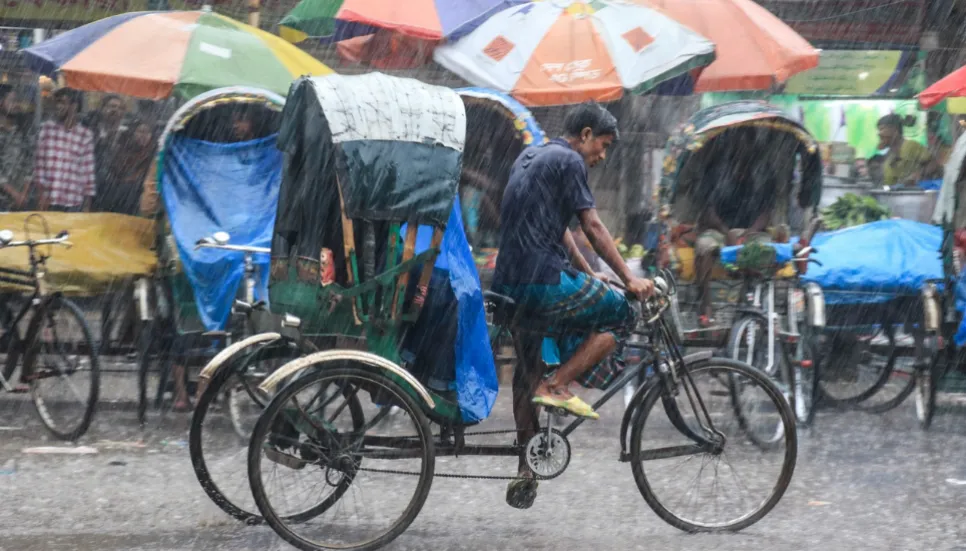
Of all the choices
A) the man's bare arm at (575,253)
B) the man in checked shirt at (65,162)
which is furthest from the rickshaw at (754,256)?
the man in checked shirt at (65,162)

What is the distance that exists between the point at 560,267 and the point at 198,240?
10.4 ft

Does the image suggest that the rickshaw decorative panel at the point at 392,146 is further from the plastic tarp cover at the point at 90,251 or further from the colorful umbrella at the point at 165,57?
the colorful umbrella at the point at 165,57

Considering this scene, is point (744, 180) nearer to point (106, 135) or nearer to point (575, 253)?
point (575, 253)

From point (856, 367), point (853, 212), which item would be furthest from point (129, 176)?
point (853, 212)

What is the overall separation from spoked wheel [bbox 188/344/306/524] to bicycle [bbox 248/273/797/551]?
17 cm

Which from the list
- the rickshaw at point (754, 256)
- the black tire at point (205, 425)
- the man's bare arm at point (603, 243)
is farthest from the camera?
the rickshaw at point (754, 256)

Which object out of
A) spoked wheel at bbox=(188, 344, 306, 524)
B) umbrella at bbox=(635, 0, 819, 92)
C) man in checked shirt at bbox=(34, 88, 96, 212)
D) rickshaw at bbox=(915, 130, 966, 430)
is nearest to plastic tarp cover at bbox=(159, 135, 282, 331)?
man in checked shirt at bbox=(34, 88, 96, 212)

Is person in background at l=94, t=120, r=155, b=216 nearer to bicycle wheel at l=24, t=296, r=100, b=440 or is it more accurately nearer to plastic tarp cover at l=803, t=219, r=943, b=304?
bicycle wheel at l=24, t=296, r=100, b=440

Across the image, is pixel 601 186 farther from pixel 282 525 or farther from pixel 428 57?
pixel 282 525

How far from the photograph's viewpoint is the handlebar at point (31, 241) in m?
7.02

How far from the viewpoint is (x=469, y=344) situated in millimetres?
5227

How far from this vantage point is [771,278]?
817 cm

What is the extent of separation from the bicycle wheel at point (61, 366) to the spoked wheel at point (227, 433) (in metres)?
1.69

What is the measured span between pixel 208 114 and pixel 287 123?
147 inches
